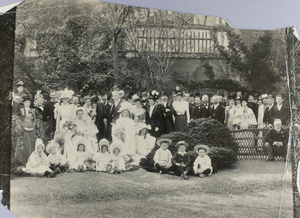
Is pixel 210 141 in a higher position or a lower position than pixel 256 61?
lower

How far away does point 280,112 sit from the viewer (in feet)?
10.8

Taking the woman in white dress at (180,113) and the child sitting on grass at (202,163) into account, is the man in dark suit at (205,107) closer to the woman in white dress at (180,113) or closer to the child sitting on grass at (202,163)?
the woman in white dress at (180,113)

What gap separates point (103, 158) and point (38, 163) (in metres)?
0.59

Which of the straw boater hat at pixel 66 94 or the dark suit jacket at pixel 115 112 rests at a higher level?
the straw boater hat at pixel 66 94

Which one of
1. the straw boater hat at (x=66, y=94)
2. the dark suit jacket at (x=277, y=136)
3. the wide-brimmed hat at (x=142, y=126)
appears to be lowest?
the dark suit jacket at (x=277, y=136)

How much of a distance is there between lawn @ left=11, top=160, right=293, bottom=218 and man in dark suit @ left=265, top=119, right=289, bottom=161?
0.30 feet

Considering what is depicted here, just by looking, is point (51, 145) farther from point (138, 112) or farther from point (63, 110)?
point (138, 112)

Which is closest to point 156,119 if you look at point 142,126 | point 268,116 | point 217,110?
point 142,126

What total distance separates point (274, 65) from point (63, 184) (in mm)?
2169

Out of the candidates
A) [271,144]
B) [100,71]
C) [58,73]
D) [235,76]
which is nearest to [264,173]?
[271,144]

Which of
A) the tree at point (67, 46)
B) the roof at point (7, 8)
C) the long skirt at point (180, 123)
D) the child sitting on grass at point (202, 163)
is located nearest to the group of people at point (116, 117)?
the long skirt at point (180, 123)

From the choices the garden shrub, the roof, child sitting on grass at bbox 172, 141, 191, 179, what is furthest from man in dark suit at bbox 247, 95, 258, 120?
the roof

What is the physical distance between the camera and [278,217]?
3295 mm

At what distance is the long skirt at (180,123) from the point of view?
10.9 feet
